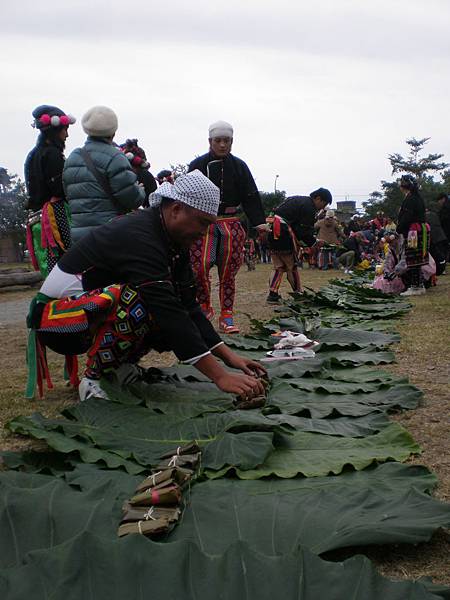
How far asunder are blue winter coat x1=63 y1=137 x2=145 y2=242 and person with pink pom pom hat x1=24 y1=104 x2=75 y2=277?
16cm

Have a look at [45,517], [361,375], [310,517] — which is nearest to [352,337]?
[361,375]

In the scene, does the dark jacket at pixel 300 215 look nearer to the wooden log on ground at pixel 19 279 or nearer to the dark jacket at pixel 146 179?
the dark jacket at pixel 146 179

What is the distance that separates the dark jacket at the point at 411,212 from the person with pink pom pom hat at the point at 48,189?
528cm

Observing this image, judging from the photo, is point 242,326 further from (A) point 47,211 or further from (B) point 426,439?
(B) point 426,439

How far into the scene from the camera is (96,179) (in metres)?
3.57

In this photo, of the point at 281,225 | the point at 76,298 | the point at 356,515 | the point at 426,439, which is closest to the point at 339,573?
the point at 356,515

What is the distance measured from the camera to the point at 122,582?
1.25 m

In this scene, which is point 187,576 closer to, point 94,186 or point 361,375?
point 361,375

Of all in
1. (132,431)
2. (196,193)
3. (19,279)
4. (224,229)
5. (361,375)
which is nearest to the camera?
(132,431)

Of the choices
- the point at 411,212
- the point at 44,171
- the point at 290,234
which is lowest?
the point at 290,234

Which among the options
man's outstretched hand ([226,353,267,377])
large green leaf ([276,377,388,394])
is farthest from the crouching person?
large green leaf ([276,377,388,394])

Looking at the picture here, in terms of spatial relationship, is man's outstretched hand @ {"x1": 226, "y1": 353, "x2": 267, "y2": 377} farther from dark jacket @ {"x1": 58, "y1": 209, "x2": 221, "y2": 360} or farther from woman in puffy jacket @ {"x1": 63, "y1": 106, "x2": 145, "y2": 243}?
woman in puffy jacket @ {"x1": 63, "y1": 106, "x2": 145, "y2": 243}

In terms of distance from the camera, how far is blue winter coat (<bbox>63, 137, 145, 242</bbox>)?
11.7ft

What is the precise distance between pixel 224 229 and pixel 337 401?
2600mm
